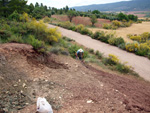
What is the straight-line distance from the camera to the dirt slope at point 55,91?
152 inches

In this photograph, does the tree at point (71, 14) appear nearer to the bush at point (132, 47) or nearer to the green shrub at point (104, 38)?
the green shrub at point (104, 38)

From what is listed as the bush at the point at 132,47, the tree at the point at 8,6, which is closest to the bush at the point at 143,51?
the bush at the point at 132,47

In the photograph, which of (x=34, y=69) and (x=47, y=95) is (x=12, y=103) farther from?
(x=34, y=69)

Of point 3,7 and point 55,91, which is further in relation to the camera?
point 3,7

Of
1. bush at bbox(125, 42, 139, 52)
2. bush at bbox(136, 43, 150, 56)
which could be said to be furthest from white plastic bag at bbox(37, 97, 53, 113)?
bush at bbox(125, 42, 139, 52)

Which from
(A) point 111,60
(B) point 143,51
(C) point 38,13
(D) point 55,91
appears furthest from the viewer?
(C) point 38,13

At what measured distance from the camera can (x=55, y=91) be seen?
178 inches

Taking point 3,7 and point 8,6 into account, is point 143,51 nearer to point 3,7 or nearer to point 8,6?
point 3,7

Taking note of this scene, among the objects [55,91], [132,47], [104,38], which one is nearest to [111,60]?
[132,47]

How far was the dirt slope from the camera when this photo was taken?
3865mm

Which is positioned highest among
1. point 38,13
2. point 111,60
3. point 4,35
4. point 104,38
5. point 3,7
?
point 38,13

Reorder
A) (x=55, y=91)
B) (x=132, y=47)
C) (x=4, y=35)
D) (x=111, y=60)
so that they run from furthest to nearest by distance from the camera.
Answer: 1. (x=132, y=47)
2. (x=111, y=60)
3. (x=4, y=35)
4. (x=55, y=91)

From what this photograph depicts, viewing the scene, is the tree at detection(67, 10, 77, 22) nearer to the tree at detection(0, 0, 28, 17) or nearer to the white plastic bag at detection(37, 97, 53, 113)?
the tree at detection(0, 0, 28, 17)

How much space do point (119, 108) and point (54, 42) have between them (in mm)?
7656
